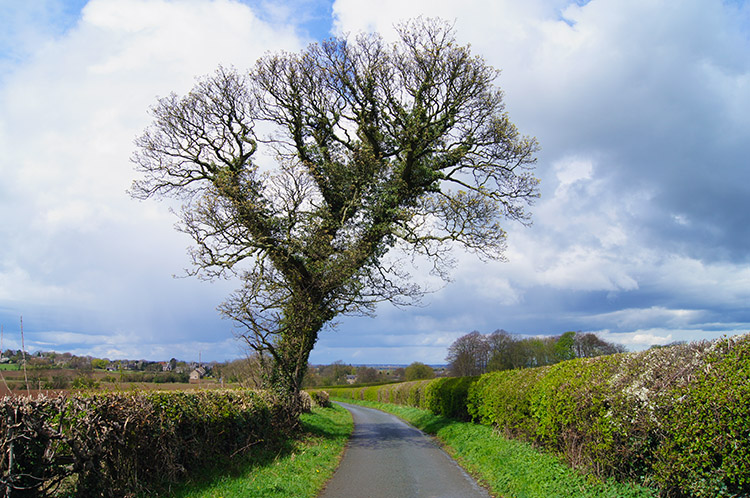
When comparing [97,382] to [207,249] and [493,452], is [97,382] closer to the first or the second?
[207,249]

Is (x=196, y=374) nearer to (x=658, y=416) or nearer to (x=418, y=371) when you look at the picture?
(x=658, y=416)

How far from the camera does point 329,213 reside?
53.6 feet

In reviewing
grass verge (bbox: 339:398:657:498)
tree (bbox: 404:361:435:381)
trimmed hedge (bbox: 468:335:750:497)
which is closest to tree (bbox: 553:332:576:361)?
tree (bbox: 404:361:435:381)

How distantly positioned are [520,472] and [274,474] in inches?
198

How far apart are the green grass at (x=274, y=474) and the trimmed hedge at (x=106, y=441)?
443mm

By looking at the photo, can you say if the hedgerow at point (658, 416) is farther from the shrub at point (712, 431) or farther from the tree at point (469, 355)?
the tree at point (469, 355)

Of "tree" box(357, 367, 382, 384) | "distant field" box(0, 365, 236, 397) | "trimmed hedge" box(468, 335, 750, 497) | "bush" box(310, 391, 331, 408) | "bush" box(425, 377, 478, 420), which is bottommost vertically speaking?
"tree" box(357, 367, 382, 384)

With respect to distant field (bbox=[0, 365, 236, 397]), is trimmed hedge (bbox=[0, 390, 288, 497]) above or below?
below

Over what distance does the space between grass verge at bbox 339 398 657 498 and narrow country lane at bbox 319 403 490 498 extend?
411mm

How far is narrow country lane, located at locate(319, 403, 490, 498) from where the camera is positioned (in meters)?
8.45

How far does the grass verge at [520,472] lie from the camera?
6.97 meters

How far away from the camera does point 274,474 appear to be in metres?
9.23

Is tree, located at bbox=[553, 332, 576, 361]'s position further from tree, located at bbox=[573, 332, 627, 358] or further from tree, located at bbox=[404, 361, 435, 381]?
tree, located at bbox=[404, 361, 435, 381]

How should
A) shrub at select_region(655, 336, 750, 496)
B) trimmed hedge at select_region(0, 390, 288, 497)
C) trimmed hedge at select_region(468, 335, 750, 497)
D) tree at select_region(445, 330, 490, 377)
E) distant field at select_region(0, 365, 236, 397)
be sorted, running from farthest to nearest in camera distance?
tree at select_region(445, 330, 490, 377), distant field at select_region(0, 365, 236, 397), trimmed hedge at select_region(0, 390, 288, 497), trimmed hedge at select_region(468, 335, 750, 497), shrub at select_region(655, 336, 750, 496)
